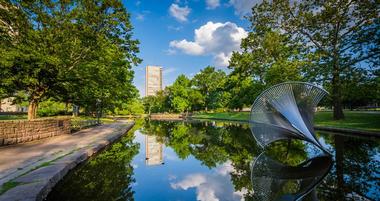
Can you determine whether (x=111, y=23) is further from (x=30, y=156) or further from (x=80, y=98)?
(x=30, y=156)

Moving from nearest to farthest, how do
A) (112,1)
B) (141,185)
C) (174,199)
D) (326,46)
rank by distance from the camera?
(174,199) → (141,185) → (112,1) → (326,46)

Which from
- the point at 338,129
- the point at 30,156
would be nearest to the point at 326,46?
the point at 338,129

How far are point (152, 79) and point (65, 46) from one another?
561 feet

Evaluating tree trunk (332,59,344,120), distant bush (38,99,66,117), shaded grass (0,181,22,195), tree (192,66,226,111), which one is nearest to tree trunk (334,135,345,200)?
shaded grass (0,181,22,195)

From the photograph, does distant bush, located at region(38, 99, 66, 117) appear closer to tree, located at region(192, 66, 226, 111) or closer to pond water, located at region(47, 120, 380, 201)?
pond water, located at region(47, 120, 380, 201)

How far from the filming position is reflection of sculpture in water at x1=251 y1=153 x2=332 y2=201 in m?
5.20

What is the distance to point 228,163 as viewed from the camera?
29.3ft

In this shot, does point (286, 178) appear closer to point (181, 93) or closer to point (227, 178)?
point (227, 178)

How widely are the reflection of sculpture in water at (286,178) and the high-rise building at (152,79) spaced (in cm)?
17550

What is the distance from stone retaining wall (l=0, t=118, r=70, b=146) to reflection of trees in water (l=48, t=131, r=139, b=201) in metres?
5.03

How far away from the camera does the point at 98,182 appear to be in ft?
20.5

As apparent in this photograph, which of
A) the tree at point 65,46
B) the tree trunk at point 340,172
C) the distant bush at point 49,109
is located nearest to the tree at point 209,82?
the distant bush at point 49,109

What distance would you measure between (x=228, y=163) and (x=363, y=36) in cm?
1874

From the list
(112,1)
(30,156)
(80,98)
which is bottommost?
(30,156)
